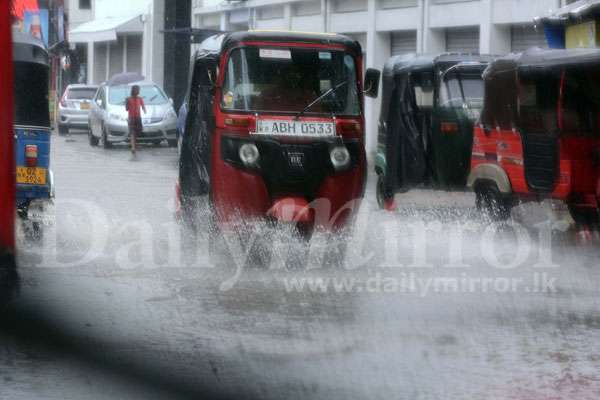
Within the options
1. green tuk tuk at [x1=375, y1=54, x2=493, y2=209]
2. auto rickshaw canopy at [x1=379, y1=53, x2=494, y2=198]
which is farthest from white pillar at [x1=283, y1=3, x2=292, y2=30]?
auto rickshaw canopy at [x1=379, y1=53, x2=494, y2=198]

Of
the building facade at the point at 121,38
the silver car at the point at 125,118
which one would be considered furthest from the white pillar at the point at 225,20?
the silver car at the point at 125,118

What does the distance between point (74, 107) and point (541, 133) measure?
25.1 metres

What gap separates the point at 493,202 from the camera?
41.9 feet

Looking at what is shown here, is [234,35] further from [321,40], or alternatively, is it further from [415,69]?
[415,69]

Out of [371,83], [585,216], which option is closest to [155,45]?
[585,216]

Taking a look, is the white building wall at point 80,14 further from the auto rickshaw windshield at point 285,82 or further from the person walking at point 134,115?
the auto rickshaw windshield at point 285,82

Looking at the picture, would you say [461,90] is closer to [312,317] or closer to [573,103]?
[573,103]

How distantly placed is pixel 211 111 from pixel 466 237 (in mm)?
2877

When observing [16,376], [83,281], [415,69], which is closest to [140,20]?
[415,69]

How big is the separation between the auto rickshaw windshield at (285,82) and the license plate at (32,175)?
2.20 m

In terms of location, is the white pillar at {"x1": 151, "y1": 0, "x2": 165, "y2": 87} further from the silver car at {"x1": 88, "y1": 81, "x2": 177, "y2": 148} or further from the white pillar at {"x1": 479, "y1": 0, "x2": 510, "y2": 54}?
the white pillar at {"x1": 479, "y1": 0, "x2": 510, "y2": 54}

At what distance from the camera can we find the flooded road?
6.47 ft

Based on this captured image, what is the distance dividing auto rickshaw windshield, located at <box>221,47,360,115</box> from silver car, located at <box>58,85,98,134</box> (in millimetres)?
25148

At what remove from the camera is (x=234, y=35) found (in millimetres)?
10023
